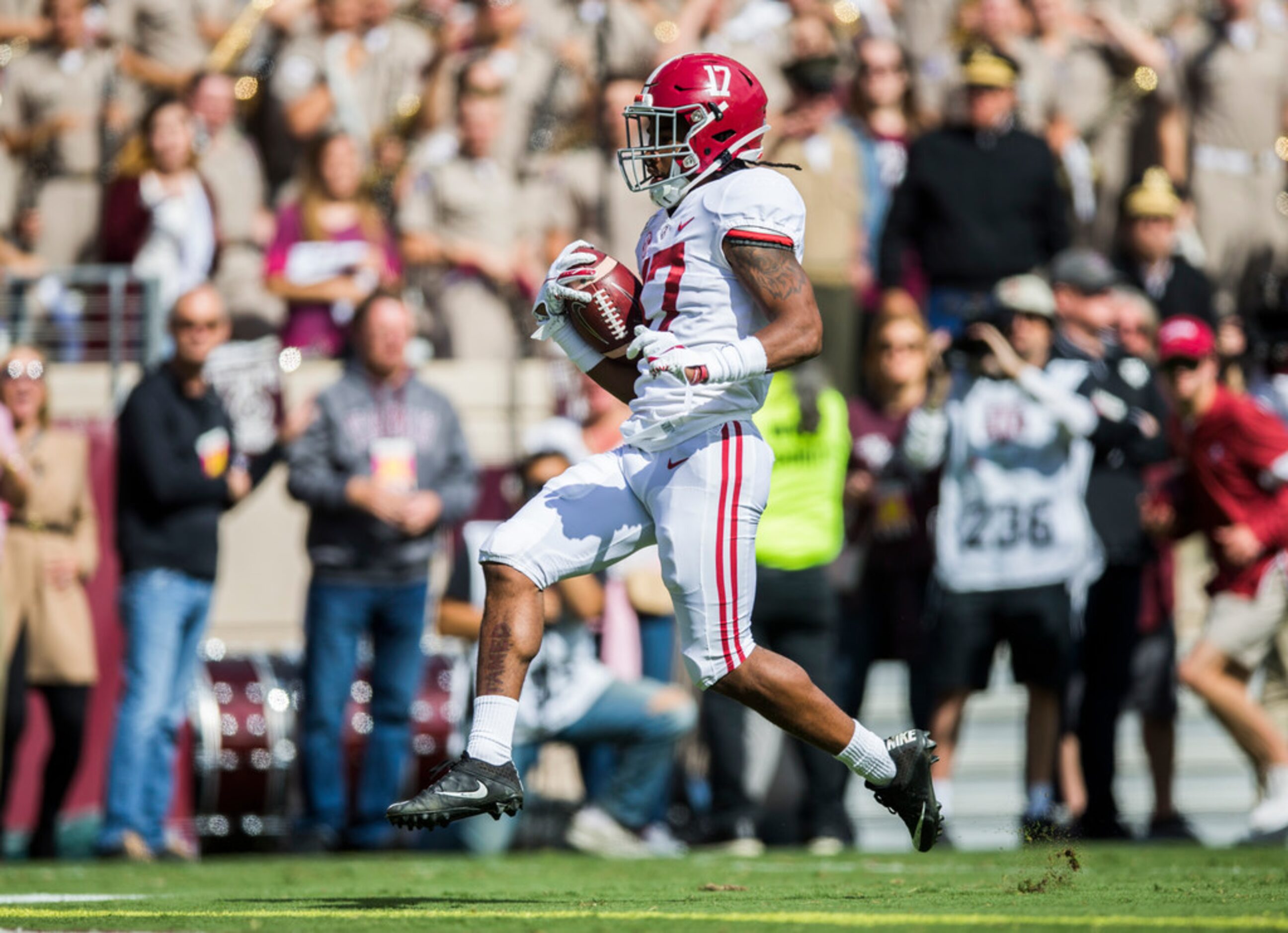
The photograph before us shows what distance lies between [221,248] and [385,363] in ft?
8.61

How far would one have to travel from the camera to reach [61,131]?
11.8m

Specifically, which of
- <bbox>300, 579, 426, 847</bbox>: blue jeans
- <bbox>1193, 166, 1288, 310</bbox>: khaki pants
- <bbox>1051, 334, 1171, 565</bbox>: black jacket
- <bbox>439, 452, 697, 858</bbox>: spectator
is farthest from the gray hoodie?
<bbox>1193, 166, 1288, 310</bbox>: khaki pants

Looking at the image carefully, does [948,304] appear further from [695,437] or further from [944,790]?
[695,437]

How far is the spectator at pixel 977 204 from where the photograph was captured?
34.1 feet

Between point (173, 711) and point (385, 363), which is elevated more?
point (385, 363)

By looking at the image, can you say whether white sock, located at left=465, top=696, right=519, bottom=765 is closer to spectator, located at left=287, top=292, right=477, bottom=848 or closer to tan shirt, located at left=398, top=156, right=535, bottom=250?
spectator, located at left=287, top=292, right=477, bottom=848

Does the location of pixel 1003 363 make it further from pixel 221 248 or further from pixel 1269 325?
pixel 221 248

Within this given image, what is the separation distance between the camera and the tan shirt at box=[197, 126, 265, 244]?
11516mm

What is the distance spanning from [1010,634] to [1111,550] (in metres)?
0.72

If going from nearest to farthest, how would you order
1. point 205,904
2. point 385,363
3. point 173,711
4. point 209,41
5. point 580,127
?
point 205,904, point 173,711, point 385,363, point 580,127, point 209,41

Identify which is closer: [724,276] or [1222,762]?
[724,276]

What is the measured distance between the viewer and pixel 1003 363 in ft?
28.6

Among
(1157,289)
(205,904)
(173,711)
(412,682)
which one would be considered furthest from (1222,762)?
(205,904)

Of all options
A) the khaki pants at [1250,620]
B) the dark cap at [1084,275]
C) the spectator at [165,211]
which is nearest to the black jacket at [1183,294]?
the dark cap at [1084,275]
